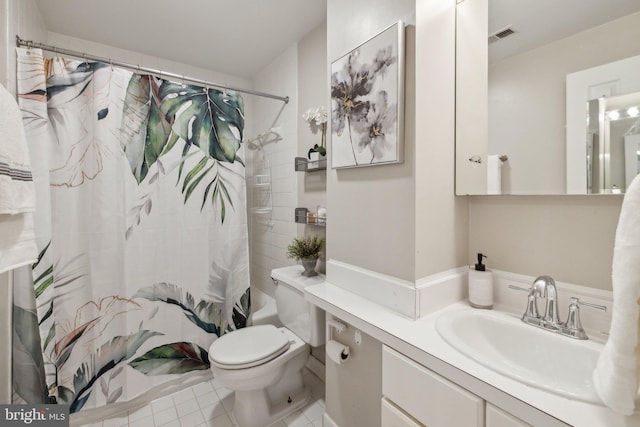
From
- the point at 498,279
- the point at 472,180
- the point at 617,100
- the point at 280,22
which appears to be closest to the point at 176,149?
the point at 280,22

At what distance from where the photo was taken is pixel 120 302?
1.62 metres

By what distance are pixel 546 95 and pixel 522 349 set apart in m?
0.87

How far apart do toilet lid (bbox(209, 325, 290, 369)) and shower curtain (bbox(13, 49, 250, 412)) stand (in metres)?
0.38

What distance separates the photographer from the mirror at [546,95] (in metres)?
0.83

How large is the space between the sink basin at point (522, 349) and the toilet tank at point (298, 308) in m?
0.76

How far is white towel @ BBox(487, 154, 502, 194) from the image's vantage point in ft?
3.53

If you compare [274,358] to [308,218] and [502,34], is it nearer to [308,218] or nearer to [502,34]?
[308,218]

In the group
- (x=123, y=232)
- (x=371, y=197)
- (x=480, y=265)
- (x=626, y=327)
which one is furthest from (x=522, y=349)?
(x=123, y=232)

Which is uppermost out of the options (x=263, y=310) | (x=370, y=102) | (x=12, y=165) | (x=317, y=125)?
(x=317, y=125)

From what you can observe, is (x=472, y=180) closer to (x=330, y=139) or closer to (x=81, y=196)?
(x=330, y=139)

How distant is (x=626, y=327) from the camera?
0.54 metres

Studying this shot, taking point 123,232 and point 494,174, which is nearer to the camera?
point 494,174

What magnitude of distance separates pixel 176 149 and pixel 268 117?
1003 mm

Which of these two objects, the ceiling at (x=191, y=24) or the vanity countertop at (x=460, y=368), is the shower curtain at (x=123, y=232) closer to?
the ceiling at (x=191, y=24)
